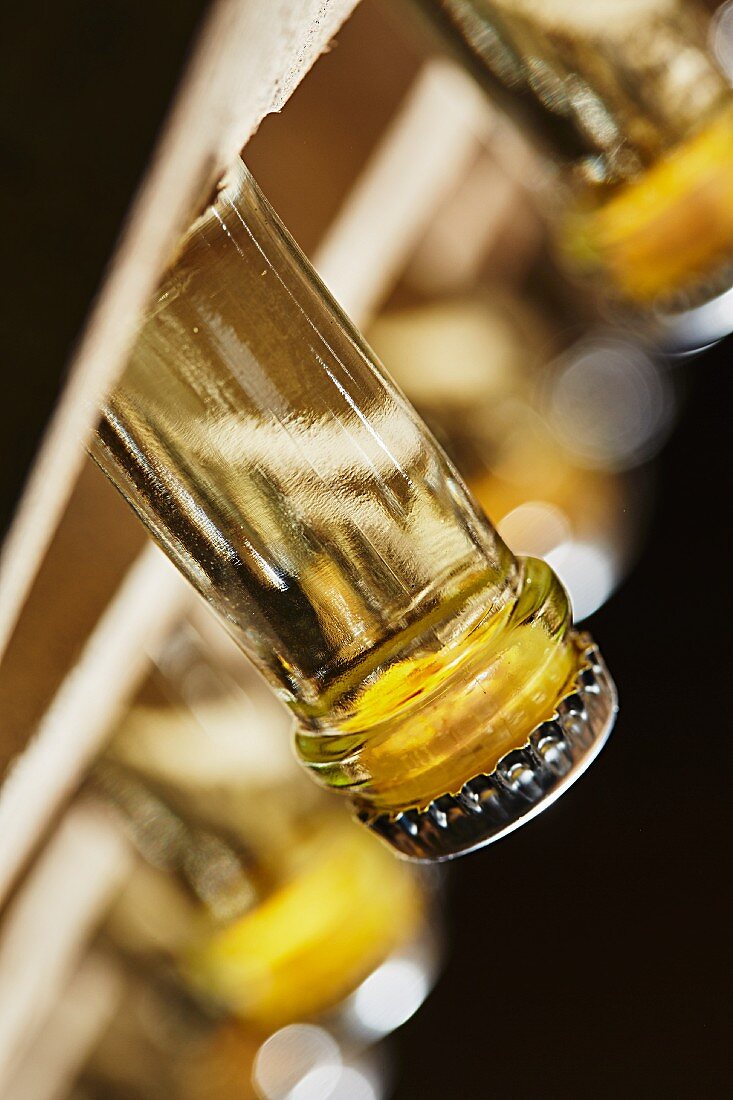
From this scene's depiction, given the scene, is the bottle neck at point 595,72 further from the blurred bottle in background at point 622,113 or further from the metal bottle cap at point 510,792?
the metal bottle cap at point 510,792

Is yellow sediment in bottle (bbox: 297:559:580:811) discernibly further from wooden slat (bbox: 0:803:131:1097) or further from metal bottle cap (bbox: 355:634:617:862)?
wooden slat (bbox: 0:803:131:1097)

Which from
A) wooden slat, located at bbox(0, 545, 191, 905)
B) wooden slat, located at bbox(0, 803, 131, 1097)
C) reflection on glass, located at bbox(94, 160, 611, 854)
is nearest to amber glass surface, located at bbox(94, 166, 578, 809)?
reflection on glass, located at bbox(94, 160, 611, 854)

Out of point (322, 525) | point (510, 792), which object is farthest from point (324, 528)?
point (510, 792)

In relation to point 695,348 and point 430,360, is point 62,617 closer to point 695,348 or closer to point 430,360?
point 430,360

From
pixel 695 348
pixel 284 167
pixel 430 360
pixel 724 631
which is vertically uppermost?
pixel 284 167

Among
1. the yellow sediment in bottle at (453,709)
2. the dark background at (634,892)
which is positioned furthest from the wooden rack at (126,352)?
the dark background at (634,892)

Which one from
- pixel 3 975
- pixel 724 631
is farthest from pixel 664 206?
pixel 3 975
